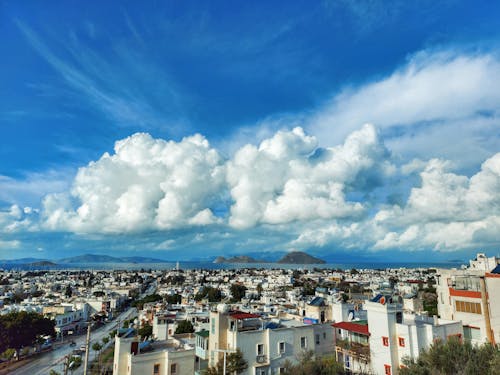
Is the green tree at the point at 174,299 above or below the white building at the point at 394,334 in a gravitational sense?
below

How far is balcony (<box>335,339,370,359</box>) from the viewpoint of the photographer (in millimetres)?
32375

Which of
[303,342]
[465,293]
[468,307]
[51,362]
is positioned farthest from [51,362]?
[465,293]

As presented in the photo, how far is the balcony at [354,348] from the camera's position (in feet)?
106

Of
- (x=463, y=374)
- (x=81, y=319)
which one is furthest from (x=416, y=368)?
(x=81, y=319)

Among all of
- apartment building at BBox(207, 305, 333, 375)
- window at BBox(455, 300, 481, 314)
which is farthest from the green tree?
window at BBox(455, 300, 481, 314)

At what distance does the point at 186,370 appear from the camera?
34.0m

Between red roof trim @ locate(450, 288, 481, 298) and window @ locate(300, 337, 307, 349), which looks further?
window @ locate(300, 337, 307, 349)

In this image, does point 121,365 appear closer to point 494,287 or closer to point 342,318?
point 342,318

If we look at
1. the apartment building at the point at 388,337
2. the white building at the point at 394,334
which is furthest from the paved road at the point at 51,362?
the white building at the point at 394,334

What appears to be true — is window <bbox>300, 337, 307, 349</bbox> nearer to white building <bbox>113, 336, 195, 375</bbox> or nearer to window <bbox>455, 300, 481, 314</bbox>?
white building <bbox>113, 336, 195, 375</bbox>

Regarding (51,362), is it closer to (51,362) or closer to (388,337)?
(51,362)

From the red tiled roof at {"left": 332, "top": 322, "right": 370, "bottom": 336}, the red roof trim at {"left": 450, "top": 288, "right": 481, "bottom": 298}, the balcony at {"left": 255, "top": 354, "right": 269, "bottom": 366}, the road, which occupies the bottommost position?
the road

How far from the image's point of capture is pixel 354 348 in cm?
3353

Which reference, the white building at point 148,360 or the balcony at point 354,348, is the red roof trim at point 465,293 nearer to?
the balcony at point 354,348
